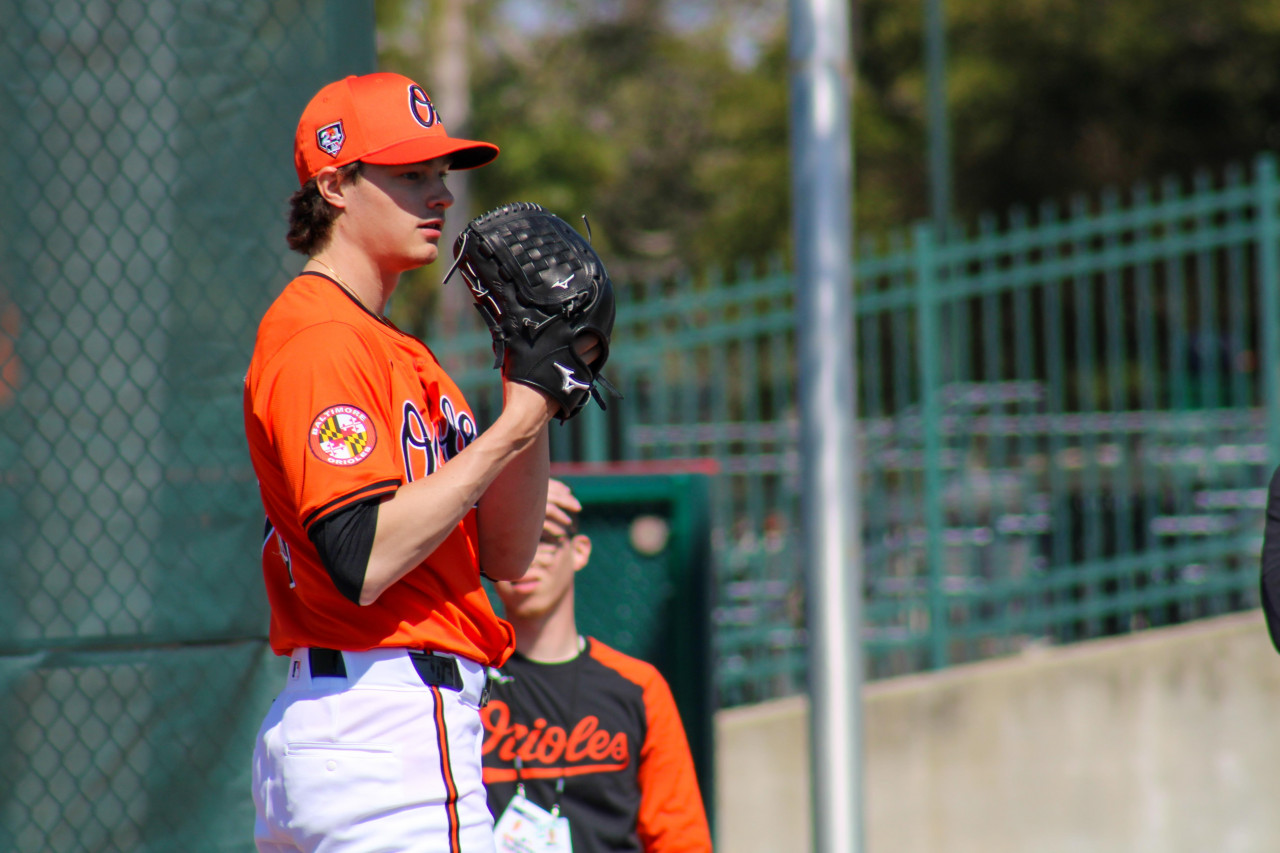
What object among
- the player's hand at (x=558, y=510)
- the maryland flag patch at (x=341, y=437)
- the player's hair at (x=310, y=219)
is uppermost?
the player's hair at (x=310, y=219)

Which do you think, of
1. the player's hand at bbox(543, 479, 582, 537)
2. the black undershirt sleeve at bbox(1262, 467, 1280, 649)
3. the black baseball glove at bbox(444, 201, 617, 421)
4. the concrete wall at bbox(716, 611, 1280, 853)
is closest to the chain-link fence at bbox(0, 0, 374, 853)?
the player's hand at bbox(543, 479, 582, 537)

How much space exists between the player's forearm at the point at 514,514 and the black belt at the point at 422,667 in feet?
0.83

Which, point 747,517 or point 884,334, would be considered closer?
point 747,517

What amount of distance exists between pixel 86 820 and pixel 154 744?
21 centimetres

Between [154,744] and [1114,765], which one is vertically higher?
[154,744]

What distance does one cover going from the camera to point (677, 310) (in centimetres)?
556

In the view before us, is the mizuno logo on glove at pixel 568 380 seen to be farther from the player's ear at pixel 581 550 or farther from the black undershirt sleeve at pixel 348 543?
the player's ear at pixel 581 550

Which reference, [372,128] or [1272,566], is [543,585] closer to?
[372,128]

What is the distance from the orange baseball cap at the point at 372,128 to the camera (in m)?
2.07

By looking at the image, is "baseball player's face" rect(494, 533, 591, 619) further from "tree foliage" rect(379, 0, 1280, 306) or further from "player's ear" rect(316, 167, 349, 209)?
"tree foliage" rect(379, 0, 1280, 306)

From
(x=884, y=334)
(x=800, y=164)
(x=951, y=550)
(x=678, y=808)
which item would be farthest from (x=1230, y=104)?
(x=678, y=808)

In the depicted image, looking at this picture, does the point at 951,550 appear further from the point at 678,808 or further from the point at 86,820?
the point at 86,820

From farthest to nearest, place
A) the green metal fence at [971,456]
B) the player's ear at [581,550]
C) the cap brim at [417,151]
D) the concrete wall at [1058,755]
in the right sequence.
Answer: the green metal fence at [971,456] → the concrete wall at [1058,755] → the player's ear at [581,550] → the cap brim at [417,151]

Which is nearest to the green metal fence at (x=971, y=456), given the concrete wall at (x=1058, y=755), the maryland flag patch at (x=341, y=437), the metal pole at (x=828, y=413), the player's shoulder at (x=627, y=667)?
the concrete wall at (x=1058, y=755)
